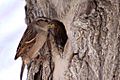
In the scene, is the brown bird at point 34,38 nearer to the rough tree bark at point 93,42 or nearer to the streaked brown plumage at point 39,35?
the streaked brown plumage at point 39,35

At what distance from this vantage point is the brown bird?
1431mm

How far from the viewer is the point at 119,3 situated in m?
1.27

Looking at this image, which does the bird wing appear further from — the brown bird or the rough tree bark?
the rough tree bark

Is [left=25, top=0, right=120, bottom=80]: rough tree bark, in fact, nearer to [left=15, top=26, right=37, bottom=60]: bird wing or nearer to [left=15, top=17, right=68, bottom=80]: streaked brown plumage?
[left=15, top=17, right=68, bottom=80]: streaked brown plumage

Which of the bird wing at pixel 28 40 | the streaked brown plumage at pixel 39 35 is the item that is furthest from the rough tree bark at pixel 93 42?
the bird wing at pixel 28 40

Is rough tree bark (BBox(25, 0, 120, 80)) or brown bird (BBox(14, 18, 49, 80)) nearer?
rough tree bark (BBox(25, 0, 120, 80))

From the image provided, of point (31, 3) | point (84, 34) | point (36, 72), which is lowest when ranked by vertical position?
point (36, 72)

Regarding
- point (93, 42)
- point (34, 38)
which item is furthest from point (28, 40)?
point (93, 42)

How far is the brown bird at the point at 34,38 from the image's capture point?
1.43 metres

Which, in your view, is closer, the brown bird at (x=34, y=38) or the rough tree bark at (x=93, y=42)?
the rough tree bark at (x=93, y=42)

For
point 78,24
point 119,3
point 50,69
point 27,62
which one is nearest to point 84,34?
point 78,24

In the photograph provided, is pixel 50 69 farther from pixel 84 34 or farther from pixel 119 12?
pixel 119 12

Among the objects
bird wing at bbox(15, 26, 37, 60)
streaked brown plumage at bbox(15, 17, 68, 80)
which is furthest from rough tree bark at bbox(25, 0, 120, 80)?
bird wing at bbox(15, 26, 37, 60)

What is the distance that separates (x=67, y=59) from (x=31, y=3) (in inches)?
14.9
